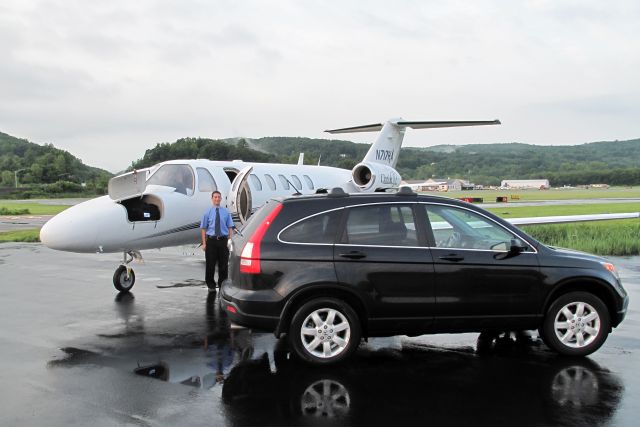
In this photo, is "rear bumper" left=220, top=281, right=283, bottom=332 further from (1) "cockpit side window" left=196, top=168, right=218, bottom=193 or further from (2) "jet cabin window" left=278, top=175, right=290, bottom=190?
(2) "jet cabin window" left=278, top=175, right=290, bottom=190

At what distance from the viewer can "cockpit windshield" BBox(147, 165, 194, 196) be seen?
39.0 ft

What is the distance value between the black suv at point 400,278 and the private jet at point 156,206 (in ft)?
7.25

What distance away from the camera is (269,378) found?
231 inches

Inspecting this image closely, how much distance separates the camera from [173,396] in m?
5.28

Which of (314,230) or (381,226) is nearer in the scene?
(314,230)

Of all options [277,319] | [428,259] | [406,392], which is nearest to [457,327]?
[428,259]

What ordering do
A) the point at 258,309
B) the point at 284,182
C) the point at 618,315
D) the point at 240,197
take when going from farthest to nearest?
the point at 284,182 → the point at 240,197 → the point at 618,315 → the point at 258,309

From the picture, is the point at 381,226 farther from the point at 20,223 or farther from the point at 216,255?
the point at 20,223

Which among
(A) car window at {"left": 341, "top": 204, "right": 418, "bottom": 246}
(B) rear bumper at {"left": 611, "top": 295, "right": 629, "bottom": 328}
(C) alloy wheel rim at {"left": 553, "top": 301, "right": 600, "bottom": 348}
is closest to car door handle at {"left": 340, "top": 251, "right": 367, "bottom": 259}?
(A) car window at {"left": 341, "top": 204, "right": 418, "bottom": 246}

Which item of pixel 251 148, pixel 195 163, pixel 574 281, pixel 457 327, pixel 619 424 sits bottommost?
pixel 619 424

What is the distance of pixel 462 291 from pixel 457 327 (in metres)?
0.38

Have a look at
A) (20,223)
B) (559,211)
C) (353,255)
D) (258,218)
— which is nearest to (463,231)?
(353,255)

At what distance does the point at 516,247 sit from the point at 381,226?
1.42 meters

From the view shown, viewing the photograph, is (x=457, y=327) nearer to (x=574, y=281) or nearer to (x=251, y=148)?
(x=574, y=281)
